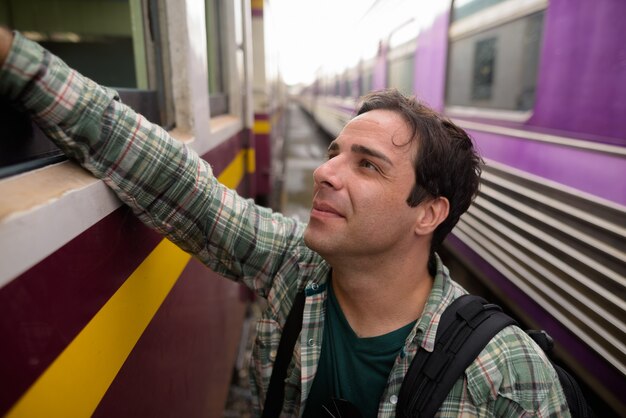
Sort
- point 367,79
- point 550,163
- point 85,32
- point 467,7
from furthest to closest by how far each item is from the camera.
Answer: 1. point 367,79
2. point 85,32
3. point 467,7
4. point 550,163

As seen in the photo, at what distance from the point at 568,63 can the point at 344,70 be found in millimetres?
8268

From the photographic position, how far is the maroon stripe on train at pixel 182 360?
40.1 inches

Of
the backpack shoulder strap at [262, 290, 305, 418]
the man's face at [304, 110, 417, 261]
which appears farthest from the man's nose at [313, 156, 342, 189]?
the backpack shoulder strap at [262, 290, 305, 418]

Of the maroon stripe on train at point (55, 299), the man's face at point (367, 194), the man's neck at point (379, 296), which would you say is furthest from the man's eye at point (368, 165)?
the maroon stripe on train at point (55, 299)

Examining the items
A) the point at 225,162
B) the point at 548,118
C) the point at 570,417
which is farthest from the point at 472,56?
the point at 570,417

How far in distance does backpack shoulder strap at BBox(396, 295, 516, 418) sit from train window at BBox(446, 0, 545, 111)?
171 centimetres

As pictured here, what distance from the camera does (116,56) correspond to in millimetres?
3627

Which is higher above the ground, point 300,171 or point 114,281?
point 114,281

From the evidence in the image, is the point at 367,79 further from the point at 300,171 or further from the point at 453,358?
the point at 453,358

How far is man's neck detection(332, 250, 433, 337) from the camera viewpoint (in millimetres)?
1293

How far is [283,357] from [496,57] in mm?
2418

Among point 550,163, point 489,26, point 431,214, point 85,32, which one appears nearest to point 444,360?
point 431,214

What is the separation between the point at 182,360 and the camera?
1.47m

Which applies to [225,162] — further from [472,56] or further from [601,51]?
[472,56]
